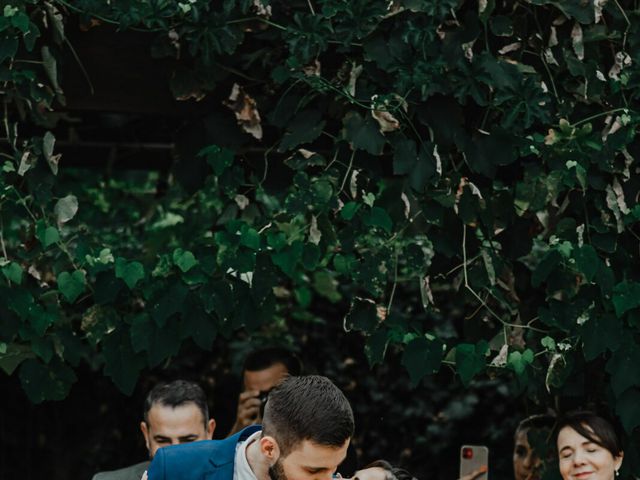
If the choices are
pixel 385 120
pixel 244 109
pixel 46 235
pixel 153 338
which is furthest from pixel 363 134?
pixel 46 235

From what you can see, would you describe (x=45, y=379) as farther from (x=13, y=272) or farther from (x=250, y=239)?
(x=250, y=239)

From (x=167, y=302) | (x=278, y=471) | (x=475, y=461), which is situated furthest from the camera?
(x=475, y=461)

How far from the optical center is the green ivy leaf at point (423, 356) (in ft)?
11.6

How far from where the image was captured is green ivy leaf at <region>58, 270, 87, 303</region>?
11.5 ft

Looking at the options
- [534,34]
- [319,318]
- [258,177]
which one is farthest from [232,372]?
[534,34]

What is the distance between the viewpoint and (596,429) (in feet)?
11.8

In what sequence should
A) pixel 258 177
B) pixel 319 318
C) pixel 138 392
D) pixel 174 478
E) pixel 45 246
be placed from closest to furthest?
pixel 174 478
pixel 45 246
pixel 258 177
pixel 319 318
pixel 138 392

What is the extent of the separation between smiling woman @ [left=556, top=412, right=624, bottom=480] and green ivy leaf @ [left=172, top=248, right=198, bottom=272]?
4.16 ft

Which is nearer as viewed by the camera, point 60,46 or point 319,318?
point 60,46

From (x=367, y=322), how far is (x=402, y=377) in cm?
323

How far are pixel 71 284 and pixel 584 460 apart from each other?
165 centimetres

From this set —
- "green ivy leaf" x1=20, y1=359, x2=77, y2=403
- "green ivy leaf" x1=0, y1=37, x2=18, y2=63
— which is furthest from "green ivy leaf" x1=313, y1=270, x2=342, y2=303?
"green ivy leaf" x1=0, y1=37, x2=18, y2=63

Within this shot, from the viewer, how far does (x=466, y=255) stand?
12.0 ft

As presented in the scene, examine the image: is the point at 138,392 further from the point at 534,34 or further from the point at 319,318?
the point at 534,34
